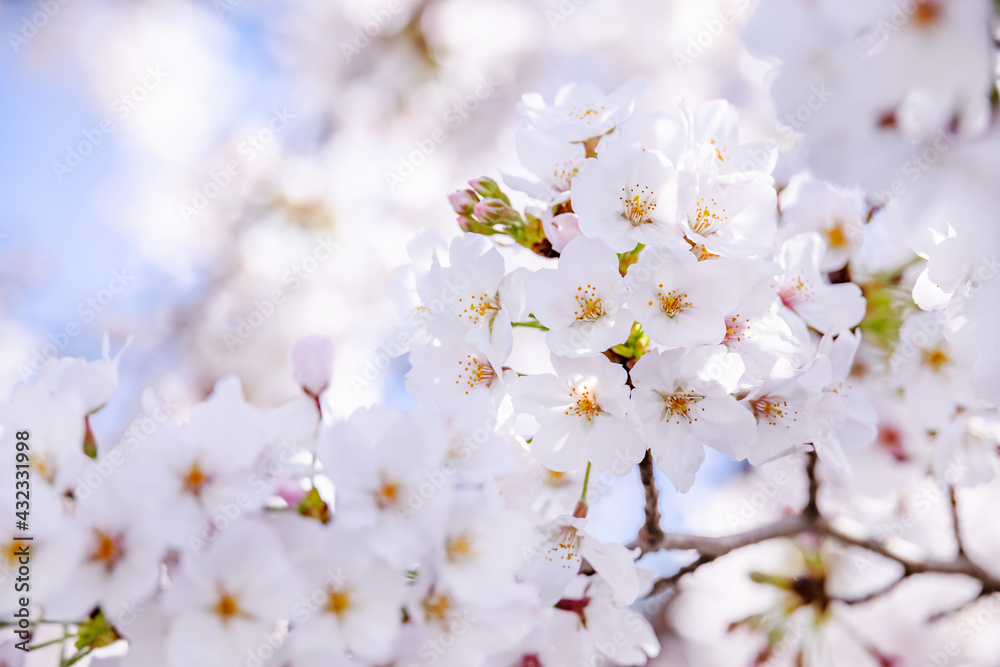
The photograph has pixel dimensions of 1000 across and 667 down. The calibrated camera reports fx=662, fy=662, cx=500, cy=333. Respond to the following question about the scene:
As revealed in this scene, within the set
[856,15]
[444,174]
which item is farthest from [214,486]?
A: [444,174]

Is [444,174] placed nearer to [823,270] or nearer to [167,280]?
[167,280]

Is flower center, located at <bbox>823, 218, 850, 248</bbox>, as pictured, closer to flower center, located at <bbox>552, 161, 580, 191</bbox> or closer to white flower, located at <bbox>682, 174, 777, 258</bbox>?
white flower, located at <bbox>682, 174, 777, 258</bbox>

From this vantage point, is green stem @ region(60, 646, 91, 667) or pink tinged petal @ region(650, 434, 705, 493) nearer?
green stem @ region(60, 646, 91, 667)

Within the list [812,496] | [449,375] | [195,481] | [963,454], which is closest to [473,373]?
[449,375]

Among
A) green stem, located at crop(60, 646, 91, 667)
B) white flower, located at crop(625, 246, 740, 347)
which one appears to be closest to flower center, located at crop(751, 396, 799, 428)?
white flower, located at crop(625, 246, 740, 347)

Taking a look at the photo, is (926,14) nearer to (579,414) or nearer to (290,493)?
(579,414)
